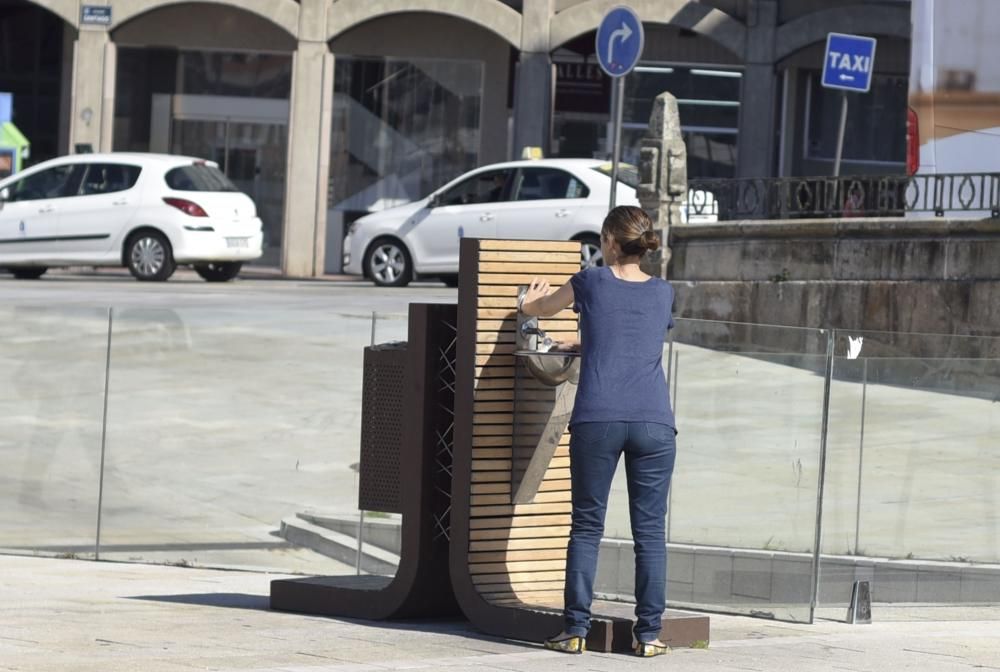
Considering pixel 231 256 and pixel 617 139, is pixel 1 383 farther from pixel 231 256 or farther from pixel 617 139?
pixel 231 256

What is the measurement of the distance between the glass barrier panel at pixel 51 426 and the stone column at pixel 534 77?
17.4 meters

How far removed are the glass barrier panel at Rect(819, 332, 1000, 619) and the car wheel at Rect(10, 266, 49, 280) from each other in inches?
616

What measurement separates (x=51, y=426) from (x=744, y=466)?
481 cm

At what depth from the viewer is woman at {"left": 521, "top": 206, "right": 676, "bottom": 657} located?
22.0 ft

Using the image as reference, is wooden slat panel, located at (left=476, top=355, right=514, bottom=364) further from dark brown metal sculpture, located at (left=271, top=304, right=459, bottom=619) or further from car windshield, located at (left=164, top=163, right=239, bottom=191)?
car windshield, located at (left=164, top=163, right=239, bottom=191)

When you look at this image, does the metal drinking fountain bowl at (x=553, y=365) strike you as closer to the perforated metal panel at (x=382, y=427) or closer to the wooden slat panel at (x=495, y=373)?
the wooden slat panel at (x=495, y=373)

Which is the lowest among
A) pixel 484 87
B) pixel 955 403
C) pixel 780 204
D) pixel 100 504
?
pixel 100 504

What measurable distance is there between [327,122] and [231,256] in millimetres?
7179

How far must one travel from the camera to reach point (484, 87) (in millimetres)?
31719

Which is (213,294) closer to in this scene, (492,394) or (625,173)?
(625,173)

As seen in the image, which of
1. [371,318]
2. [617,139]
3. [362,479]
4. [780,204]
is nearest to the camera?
[362,479]

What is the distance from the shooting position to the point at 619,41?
17.5m


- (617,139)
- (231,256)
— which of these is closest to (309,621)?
(617,139)

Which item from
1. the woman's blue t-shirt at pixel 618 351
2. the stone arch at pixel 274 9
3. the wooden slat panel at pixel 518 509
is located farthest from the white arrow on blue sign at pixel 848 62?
the woman's blue t-shirt at pixel 618 351
